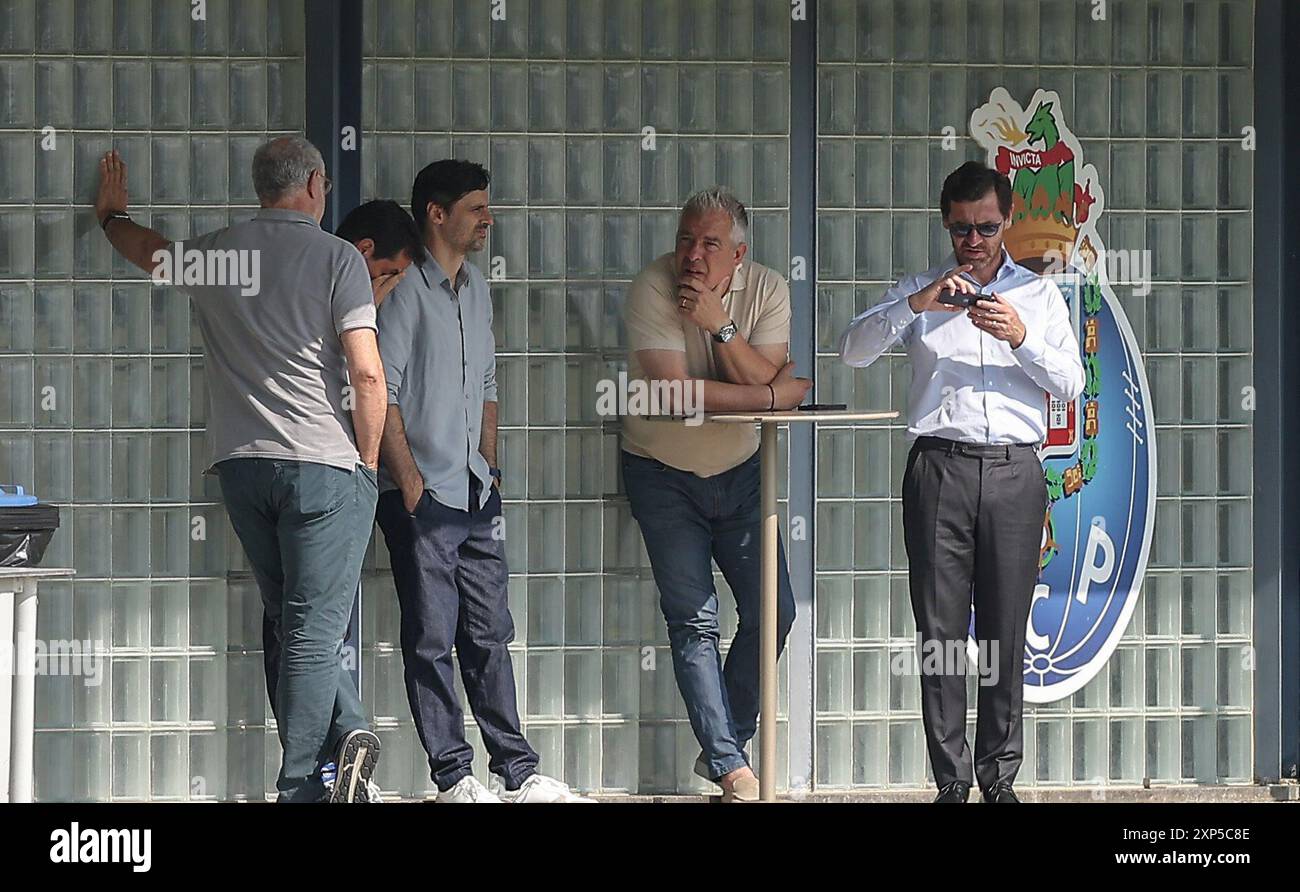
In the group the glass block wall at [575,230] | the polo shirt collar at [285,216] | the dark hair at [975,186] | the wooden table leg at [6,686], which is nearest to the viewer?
the wooden table leg at [6,686]

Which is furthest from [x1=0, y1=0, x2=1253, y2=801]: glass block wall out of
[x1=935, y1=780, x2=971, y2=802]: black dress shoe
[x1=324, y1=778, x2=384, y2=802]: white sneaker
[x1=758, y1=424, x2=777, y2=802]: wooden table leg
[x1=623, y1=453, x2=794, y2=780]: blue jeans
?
[x1=935, y1=780, x2=971, y2=802]: black dress shoe

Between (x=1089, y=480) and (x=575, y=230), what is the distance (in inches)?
75.4

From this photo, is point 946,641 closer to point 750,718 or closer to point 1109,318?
point 750,718

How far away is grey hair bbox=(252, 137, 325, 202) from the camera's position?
5445 mm

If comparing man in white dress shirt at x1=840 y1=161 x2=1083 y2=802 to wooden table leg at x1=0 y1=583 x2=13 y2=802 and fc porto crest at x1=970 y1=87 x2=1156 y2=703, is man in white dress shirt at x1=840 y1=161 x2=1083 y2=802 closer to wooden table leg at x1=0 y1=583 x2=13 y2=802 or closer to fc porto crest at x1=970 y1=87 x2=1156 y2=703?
fc porto crest at x1=970 y1=87 x2=1156 y2=703

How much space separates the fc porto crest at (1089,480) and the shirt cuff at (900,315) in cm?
84

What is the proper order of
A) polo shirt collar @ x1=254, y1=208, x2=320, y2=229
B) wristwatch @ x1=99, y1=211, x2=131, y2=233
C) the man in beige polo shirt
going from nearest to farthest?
1. polo shirt collar @ x1=254, y1=208, x2=320, y2=229
2. the man in beige polo shirt
3. wristwatch @ x1=99, y1=211, x2=131, y2=233

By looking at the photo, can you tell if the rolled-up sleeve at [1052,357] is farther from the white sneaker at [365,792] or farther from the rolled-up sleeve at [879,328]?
the white sneaker at [365,792]

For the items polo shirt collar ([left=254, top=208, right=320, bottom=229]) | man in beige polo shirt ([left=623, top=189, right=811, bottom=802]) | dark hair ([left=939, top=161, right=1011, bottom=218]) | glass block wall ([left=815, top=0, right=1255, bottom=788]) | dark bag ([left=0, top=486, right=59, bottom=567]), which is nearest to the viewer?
dark bag ([left=0, top=486, right=59, bottom=567])

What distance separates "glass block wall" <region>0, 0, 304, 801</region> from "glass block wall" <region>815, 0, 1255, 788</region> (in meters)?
1.88

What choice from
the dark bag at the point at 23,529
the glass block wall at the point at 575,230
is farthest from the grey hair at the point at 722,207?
the dark bag at the point at 23,529

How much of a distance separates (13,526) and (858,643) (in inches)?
107

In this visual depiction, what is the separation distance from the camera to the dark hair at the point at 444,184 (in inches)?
231
